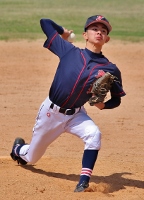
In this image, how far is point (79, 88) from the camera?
597 cm

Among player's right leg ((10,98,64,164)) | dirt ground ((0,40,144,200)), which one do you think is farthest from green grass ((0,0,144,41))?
player's right leg ((10,98,64,164))

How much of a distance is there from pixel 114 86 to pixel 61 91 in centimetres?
55

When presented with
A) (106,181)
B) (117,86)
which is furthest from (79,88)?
(106,181)

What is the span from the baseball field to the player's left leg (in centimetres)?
13

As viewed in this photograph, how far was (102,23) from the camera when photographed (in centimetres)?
607

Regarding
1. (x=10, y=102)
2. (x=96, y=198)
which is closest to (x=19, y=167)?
(x=96, y=198)

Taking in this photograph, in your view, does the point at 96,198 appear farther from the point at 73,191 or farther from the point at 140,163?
the point at 140,163

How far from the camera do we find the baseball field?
6094mm

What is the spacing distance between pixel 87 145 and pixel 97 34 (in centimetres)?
113

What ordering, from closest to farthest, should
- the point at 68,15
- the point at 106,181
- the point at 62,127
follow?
the point at 62,127 < the point at 106,181 < the point at 68,15

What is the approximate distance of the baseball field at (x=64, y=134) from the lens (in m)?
6.09

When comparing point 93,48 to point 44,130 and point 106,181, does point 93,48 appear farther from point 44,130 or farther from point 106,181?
point 106,181

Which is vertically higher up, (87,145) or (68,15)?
(68,15)

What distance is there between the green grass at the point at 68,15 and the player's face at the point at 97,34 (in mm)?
10154
